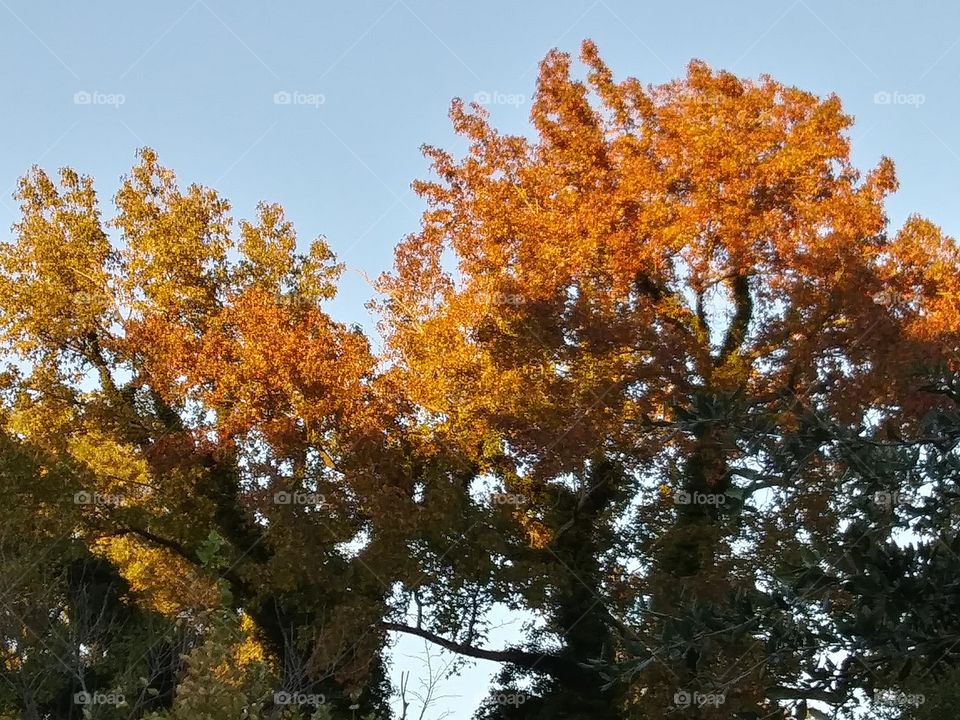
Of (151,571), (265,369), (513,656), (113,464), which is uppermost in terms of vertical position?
(265,369)

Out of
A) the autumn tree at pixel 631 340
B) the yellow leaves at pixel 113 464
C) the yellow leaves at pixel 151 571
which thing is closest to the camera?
the autumn tree at pixel 631 340

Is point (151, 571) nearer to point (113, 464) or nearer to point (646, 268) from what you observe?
point (113, 464)

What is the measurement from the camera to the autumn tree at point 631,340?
16.2 meters

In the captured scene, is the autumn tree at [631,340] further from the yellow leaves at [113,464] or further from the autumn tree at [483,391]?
the yellow leaves at [113,464]

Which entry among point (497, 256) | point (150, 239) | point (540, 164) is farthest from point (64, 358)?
point (540, 164)

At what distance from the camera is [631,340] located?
1711cm

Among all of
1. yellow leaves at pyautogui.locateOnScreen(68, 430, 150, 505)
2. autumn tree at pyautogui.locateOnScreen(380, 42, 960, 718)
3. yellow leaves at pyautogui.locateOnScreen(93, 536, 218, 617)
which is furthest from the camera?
yellow leaves at pyautogui.locateOnScreen(93, 536, 218, 617)

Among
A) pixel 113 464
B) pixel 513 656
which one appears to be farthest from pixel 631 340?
pixel 113 464

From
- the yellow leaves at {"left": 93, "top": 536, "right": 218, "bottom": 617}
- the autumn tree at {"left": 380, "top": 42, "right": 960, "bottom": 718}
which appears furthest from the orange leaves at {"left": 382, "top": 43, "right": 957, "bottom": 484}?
the yellow leaves at {"left": 93, "top": 536, "right": 218, "bottom": 617}

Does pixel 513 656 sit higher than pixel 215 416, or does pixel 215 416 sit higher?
pixel 215 416

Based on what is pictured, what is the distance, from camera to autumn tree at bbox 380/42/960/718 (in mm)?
16219

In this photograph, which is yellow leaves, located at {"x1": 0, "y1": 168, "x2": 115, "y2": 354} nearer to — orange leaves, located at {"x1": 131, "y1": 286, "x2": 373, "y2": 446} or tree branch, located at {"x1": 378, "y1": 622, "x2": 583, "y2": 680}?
orange leaves, located at {"x1": 131, "y1": 286, "x2": 373, "y2": 446}

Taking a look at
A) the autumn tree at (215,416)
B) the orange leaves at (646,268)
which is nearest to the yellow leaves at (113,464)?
the autumn tree at (215,416)

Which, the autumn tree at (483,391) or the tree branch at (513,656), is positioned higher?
the autumn tree at (483,391)
